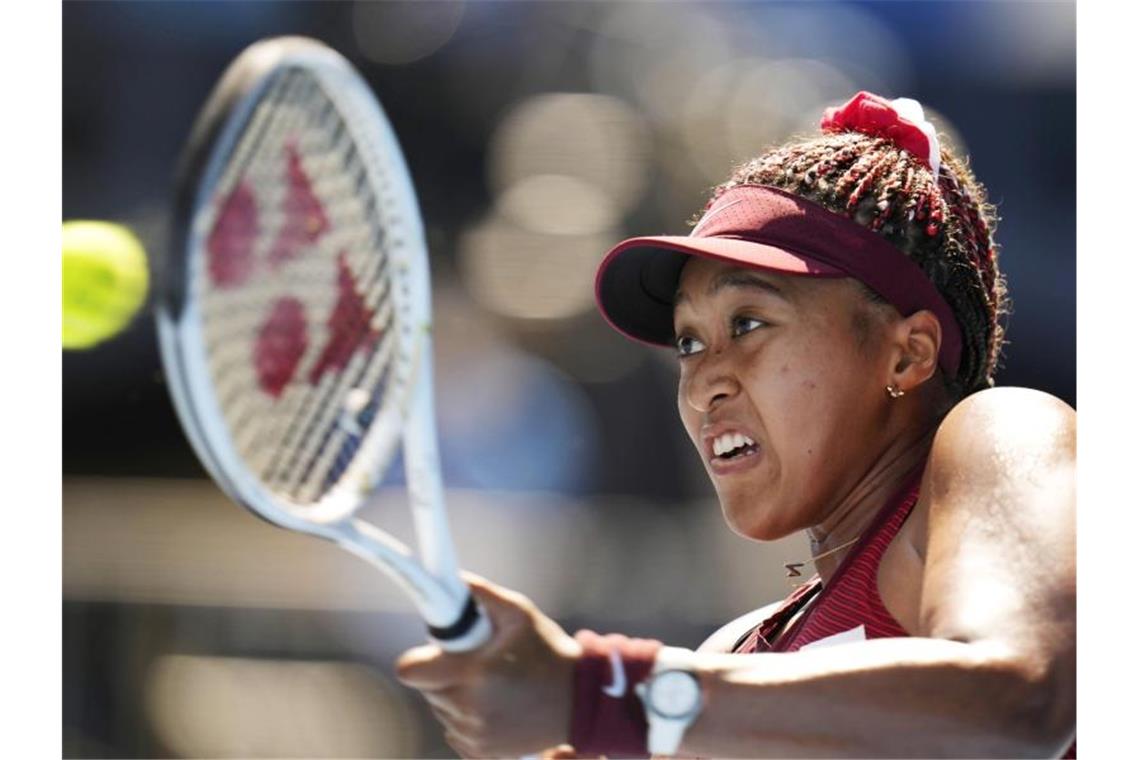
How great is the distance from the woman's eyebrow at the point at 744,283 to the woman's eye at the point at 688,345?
0.27 ft

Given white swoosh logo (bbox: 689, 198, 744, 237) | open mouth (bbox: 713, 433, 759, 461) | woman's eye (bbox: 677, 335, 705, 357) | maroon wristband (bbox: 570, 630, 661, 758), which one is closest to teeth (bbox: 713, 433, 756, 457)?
open mouth (bbox: 713, 433, 759, 461)

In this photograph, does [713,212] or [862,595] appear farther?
[713,212]

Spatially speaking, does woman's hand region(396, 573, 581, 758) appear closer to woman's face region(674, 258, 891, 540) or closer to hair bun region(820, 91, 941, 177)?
woman's face region(674, 258, 891, 540)

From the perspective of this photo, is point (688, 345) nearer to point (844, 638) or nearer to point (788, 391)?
point (788, 391)

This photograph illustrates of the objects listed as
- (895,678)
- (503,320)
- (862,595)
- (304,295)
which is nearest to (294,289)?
(304,295)

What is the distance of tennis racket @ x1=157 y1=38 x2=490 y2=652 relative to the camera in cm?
151

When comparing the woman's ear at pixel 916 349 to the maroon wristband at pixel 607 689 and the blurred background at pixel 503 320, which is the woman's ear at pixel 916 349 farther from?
the blurred background at pixel 503 320

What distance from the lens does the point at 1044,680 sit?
144cm

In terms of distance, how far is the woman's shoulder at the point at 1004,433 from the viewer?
5.23 ft

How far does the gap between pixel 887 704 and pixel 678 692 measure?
189 mm

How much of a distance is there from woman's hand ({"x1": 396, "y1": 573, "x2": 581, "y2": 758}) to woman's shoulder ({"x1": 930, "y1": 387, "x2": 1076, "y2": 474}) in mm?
451

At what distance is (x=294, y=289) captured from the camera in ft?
6.17

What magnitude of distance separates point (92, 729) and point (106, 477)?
2.80 feet
